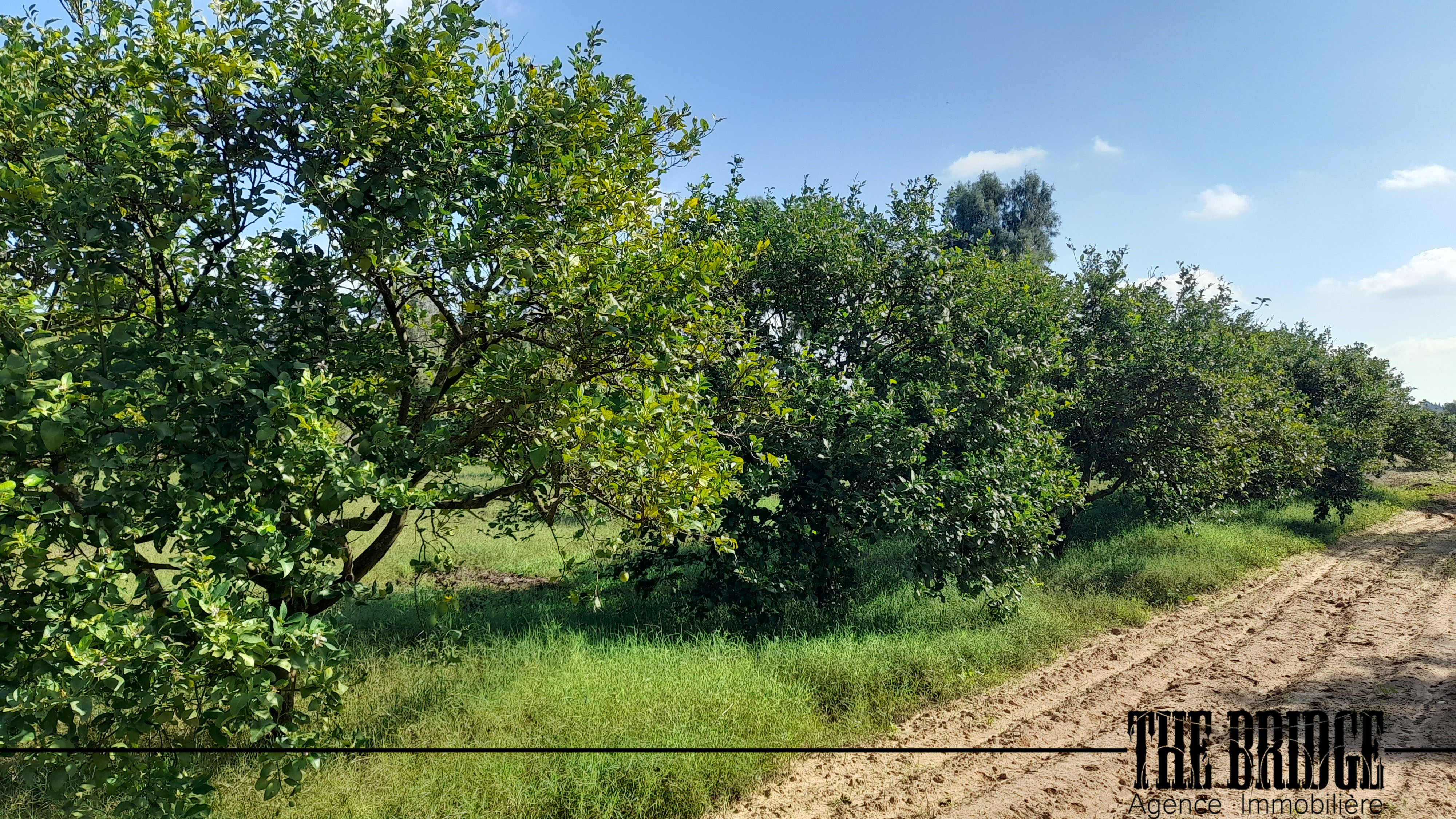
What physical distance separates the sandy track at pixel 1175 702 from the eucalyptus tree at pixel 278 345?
2.68 m

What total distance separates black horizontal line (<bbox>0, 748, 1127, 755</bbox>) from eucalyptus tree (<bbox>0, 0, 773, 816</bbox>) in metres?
0.18

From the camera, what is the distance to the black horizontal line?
14.6 feet

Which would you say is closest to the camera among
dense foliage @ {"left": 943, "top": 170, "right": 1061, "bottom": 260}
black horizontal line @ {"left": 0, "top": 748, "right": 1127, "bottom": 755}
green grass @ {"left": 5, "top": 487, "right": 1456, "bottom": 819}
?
black horizontal line @ {"left": 0, "top": 748, "right": 1127, "bottom": 755}

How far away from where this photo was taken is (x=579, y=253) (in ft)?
19.3

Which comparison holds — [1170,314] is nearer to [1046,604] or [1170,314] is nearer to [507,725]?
[1046,604]

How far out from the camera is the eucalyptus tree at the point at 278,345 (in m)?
3.73

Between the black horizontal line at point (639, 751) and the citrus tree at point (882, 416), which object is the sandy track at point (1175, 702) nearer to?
the black horizontal line at point (639, 751)

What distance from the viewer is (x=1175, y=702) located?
7812 millimetres

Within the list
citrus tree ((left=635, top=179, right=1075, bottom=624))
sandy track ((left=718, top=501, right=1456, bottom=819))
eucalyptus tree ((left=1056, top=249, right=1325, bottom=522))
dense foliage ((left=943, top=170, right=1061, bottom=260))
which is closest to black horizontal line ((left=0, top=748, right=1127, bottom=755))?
sandy track ((left=718, top=501, right=1456, bottom=819))

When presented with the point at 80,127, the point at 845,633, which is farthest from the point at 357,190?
→ the point at 845,633

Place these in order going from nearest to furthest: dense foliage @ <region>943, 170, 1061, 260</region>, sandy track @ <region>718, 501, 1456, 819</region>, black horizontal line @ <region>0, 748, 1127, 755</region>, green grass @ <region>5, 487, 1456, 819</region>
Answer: black horizontal line @ <region>0, 748, 1127, 755</region>
green grass @ <region>5, 487, 1456, 819</region>
sandy track @ <region>718, 501, 1456, 819</region>
dense foliage @ <region>943, 170, 1061, 260</region>

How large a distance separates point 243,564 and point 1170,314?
17369 millimetres

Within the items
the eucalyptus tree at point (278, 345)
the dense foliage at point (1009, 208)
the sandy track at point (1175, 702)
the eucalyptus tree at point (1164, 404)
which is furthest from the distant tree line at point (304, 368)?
the dense foliage at point (1009, 208)

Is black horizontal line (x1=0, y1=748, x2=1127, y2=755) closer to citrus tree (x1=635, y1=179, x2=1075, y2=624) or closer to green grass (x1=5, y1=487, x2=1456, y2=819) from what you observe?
green grass (x1=5, y1=487, x2=1456, y2=819)
